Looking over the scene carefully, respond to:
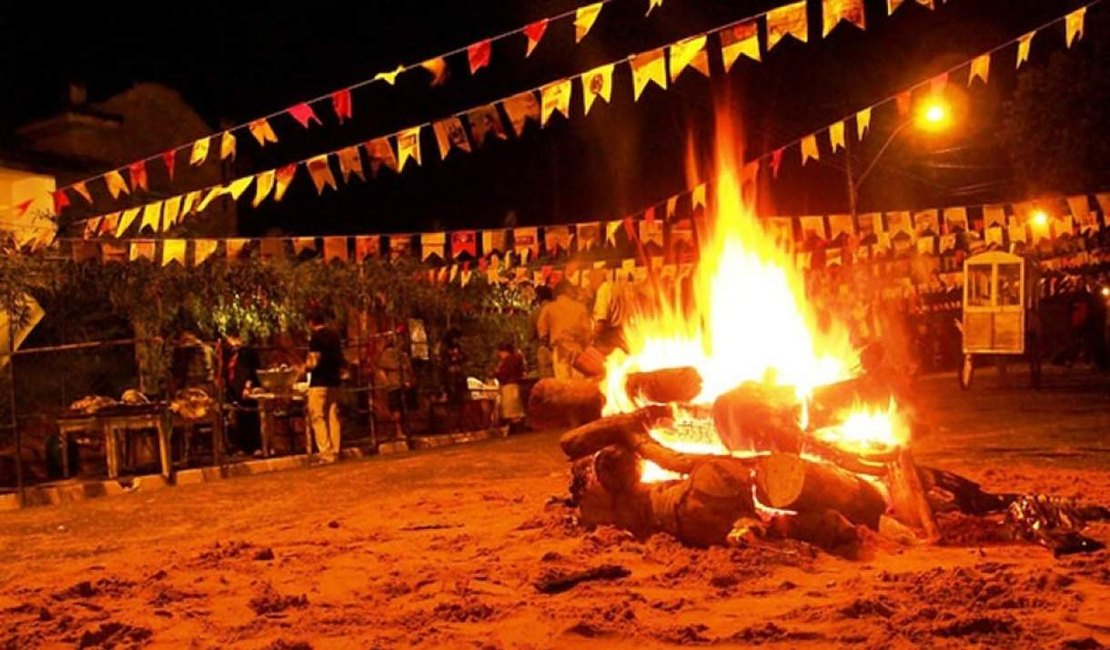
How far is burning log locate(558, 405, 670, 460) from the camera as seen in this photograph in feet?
25.1

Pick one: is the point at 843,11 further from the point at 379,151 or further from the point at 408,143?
the point at 379,151

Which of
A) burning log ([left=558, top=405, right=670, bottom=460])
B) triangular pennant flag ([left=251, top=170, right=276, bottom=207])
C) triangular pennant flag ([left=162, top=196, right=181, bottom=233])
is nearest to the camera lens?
burning log ([left=558, top=405, right=670, bottom=460])

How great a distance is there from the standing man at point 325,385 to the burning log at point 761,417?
8.03m

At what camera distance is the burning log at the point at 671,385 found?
7.87m

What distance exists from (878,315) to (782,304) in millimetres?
18312

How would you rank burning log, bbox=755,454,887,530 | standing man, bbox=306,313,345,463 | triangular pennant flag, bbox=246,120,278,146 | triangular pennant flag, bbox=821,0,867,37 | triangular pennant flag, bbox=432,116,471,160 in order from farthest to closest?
standing man, bbox=306,313,345,463 < triangular pennant flag, bbox=432,116,471,160 < triangular pennant flag, bbox=246,120,278,146 < triangular pennant flag, bbox=821,0,867,37 < burning log, bbox=755,454,887,530

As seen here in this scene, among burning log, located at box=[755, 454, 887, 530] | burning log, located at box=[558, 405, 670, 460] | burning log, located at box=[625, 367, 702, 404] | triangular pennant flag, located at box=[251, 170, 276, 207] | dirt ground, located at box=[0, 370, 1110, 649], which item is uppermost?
triangular pennant flag, located at box=[251, 170, 276, 207]

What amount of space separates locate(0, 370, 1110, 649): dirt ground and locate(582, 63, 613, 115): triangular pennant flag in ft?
12.7

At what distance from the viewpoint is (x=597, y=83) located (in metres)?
10.7

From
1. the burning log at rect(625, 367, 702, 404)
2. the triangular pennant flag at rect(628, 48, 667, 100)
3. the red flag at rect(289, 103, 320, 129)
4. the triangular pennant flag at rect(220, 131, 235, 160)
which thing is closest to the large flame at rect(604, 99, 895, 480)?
the burning log at rect(625, 367, 702, 404)

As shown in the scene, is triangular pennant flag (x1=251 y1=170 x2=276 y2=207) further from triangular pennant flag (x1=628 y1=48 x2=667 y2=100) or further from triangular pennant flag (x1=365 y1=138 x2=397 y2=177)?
triangular pennant flag (x1=628 y1=48 x2=667 y2=100)

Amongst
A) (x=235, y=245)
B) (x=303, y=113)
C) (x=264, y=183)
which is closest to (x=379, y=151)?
(x=264, y=183)

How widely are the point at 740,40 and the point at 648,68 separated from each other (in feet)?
3.05

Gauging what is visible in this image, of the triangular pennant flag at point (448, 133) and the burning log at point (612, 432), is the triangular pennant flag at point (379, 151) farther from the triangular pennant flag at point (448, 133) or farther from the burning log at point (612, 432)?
the burning log at point (612, 432)
